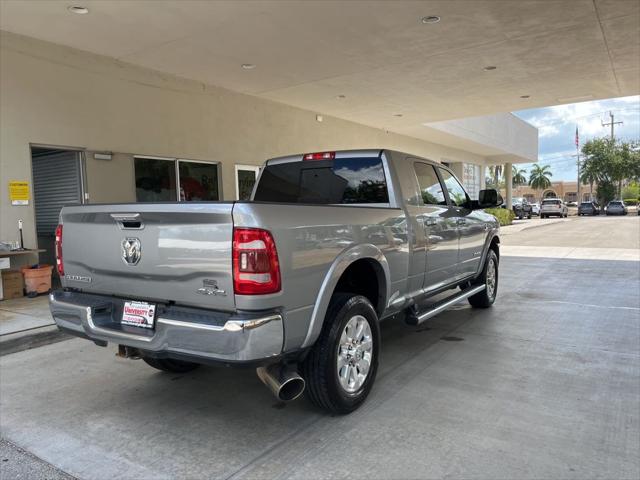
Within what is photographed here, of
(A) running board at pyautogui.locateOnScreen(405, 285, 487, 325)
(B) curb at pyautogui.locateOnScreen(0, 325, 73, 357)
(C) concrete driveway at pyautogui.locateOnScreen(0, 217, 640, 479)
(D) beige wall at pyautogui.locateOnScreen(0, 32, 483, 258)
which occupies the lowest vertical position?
(C) concrete driveway at pyautogui.locateOnScreen(0, 217, 640, 479)

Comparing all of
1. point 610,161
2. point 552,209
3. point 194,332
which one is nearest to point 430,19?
point 194,332

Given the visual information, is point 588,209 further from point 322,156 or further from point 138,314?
point 138,314

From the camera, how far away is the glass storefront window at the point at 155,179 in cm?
1035

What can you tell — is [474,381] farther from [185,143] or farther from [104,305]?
[185,143]

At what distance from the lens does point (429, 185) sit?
531 cm

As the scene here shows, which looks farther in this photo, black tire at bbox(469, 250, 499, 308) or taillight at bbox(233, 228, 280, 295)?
black tire at bbox(469, 250, 499, 308)

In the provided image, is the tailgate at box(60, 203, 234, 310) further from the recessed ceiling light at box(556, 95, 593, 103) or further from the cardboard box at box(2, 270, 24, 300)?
the recessed ceiling light at box(556, 95, 593, 103)

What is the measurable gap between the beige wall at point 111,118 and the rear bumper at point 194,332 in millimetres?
6113

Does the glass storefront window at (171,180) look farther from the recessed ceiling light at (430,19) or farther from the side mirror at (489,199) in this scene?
the side mirror at (489,199)

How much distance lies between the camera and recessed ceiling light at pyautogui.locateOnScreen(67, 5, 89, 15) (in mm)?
7129

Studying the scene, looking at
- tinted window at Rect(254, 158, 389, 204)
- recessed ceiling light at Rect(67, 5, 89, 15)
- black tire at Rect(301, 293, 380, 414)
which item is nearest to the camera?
black tire at Rect(301, 293, 380, 414)

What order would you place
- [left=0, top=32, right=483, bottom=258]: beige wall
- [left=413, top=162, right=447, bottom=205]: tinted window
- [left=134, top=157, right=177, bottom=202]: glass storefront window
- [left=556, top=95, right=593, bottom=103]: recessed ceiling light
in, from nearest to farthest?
[left=413, top=162, right=447, bottom=205]: tinted window
[left=0, top=32, right=483, bottom=258]: beige wall
[left=134, top=157, right=177, bottom=202]: glass storefront window
[left=556, top=95, right=593, bottom=103]: recessed ceiling light

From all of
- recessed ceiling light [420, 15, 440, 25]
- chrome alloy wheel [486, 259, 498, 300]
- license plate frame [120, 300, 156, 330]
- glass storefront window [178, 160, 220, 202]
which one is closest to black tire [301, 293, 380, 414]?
license plate frame [120, 300, 156, 330]

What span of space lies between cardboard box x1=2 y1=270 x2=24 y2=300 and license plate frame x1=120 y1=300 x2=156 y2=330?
20.0ft
